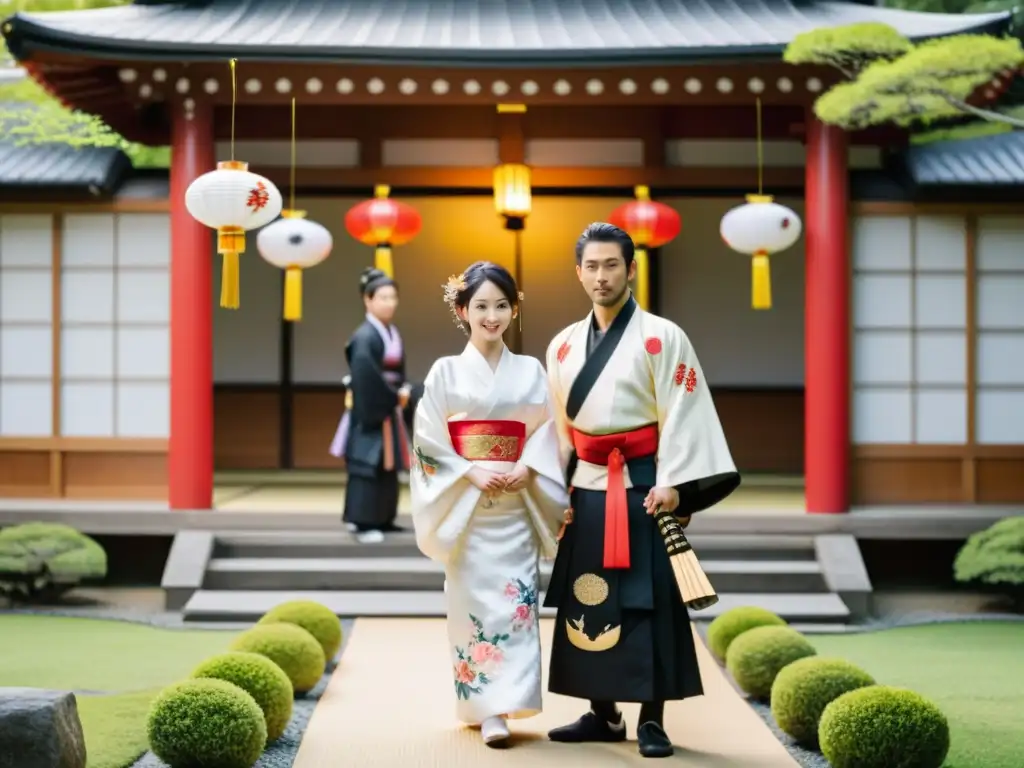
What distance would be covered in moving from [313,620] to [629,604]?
2259 millimetres

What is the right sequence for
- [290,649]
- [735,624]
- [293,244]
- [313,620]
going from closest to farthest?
[290,649] < [313,620] < [735,624] < [293,244]

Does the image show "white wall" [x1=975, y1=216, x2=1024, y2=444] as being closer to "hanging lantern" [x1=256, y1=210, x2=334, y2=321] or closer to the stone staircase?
the stone staircase

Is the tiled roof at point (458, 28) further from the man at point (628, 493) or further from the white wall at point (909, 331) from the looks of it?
the man at point (628, 493)

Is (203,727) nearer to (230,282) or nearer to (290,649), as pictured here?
(290,649)

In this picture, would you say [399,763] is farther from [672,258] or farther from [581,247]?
[672,258]

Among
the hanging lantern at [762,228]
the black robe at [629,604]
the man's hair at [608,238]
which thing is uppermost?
the hanging lantern at [762,228]

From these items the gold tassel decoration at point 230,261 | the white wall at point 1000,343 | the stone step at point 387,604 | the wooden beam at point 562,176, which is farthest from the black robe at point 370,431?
the white wall at point 1000,343

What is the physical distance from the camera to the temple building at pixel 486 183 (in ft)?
28.6

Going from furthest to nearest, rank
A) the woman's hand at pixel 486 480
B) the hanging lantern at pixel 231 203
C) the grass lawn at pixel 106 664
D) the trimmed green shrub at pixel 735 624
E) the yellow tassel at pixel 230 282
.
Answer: the hanging lantern at pixel 231 203
the yellow tassel at pixel 230 282
the trimmed green shrub at pixel 735 624
the grass lawn at pixel 106 664
the woman's hand at pixel 486 480

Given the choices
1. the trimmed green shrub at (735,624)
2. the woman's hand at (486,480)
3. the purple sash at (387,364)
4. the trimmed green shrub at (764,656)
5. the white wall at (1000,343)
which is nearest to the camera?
the woman's hand at (486,480)

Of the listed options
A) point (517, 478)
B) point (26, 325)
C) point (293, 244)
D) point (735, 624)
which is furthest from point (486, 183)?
point (517, 478)

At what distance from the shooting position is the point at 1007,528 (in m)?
8.24

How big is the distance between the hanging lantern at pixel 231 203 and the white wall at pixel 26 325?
3.07 m

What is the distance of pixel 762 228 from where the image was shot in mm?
8711
